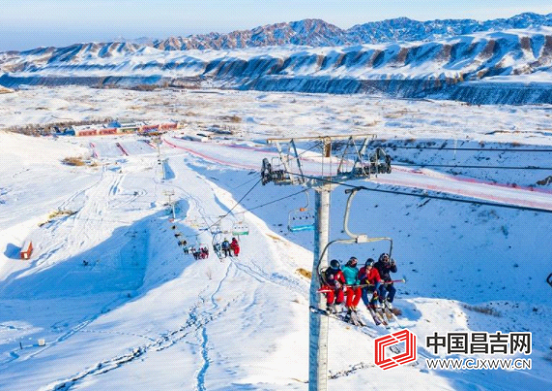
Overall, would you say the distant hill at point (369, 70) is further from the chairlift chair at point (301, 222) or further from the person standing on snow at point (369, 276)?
the person standing on snow at point (369, 276)

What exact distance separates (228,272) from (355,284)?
13.9 m

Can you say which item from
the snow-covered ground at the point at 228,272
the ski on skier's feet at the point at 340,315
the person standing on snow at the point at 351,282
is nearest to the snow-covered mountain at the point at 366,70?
the snow-covered ground at the point at 228,272

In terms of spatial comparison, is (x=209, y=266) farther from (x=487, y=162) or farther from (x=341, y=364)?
(x=487, y=162)

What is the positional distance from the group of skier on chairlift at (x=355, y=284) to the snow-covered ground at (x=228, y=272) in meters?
4.12

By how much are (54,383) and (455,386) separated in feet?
37.9

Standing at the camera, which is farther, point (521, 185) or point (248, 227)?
point (521, 185)

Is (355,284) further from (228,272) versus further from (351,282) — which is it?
(228,272)

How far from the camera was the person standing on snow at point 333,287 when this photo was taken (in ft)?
27.3

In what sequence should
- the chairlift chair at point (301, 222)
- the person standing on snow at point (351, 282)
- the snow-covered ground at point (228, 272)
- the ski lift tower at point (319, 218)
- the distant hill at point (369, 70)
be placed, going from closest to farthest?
the ski lift tower at point (319, 218)
the person standing on snow at point (351, 282)
the chairlift chair at point (301, 222)
the snow-covered ground at point (228, 272)
the distant hill at point (369, 70)

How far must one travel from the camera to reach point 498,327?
19.8 m

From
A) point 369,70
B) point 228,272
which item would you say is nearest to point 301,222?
point 228,272

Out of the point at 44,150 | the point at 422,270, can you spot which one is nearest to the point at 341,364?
the point at 422,270

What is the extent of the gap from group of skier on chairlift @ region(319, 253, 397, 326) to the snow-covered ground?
412 centimetres

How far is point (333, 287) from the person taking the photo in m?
8.33
